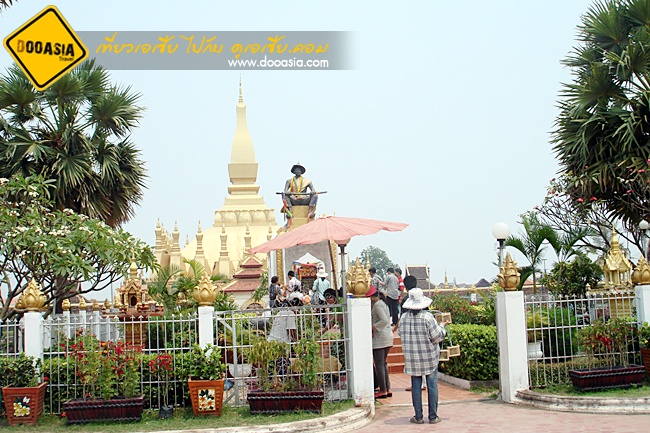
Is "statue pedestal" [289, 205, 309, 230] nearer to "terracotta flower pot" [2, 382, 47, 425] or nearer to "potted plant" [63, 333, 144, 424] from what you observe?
"potted plant" [63, 333, 144, 424]

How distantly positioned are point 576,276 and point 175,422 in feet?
32.7

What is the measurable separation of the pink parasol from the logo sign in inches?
246

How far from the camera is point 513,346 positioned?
10.3 m

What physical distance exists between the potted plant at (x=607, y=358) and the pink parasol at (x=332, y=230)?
9.71ft

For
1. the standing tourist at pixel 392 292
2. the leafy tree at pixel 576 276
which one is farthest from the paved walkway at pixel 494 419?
the standing tourist at pixel 392 292

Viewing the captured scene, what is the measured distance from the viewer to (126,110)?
17094mm

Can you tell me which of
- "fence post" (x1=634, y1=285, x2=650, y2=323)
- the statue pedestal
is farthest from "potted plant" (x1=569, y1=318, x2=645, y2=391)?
the statue pedestal

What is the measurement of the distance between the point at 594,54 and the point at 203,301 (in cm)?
1067

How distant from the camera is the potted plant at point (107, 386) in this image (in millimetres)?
8992

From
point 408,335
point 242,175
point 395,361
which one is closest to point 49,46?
point 408,335

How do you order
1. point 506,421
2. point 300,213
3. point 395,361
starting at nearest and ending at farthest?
point 506,421
point 395,361
point 300,213

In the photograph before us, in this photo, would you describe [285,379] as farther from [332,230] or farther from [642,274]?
[642,274]

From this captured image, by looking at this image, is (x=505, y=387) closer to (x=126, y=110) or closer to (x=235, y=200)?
(x=126, y=110)

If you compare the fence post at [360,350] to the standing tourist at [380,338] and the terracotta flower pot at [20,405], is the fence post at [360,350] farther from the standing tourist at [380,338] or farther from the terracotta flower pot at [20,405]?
the terracotta flower pot at [20,405]
